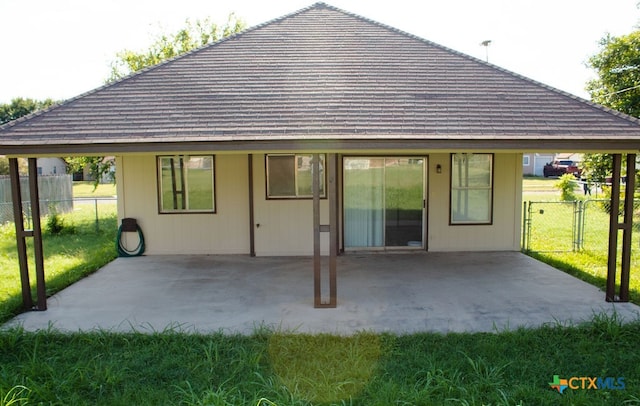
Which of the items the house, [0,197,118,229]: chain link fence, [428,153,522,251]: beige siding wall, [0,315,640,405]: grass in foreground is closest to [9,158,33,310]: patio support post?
the house

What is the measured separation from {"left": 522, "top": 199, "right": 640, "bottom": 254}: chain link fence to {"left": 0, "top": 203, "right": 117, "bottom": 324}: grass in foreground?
8732 mm

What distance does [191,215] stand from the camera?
9891 millimetres

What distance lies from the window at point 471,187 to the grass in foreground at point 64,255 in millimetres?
7066

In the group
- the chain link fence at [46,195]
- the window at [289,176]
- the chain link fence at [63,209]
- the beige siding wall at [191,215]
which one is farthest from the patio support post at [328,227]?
the chain link fence at [46,195]

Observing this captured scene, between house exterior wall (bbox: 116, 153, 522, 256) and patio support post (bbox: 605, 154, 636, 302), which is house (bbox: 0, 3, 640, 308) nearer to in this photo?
house exterior wall (bbox: 116, 153, 522, 256)

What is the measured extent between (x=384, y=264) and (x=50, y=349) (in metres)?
5.55

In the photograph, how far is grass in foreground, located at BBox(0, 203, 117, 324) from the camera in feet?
24.3

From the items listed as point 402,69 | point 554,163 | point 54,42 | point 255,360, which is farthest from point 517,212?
point 554,163

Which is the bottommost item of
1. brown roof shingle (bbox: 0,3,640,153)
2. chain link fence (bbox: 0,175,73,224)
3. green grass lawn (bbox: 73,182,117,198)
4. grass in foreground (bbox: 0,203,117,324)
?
grass in foreground (bbox: 0,203,117,324)

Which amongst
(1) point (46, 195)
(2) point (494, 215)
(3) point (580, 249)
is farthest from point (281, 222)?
(1) point (46, 195)

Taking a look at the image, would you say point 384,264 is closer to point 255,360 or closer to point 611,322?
point 611,322

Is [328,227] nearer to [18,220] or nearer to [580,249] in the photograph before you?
[18,220]

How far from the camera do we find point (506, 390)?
413cm

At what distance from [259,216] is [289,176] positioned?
1.01 meters
